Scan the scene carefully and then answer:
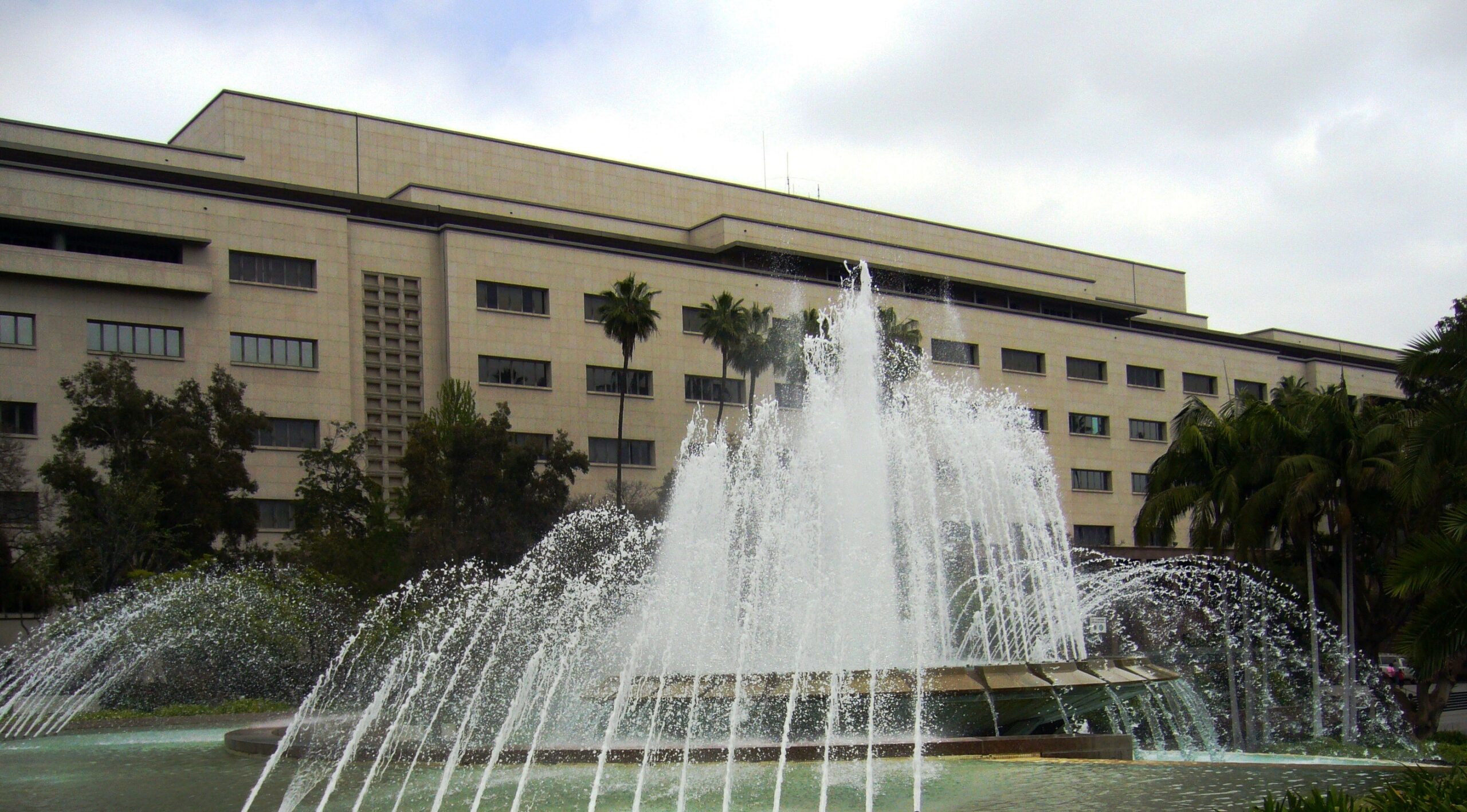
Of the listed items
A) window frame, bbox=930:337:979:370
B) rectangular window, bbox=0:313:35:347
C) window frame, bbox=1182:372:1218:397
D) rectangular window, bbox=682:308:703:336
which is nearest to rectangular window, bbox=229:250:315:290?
rectangular window, bbox=0:313:35:347

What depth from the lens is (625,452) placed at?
177ft

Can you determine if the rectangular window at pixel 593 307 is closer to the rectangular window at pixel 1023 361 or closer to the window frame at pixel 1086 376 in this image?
the rectangular window at pixel 1023 361

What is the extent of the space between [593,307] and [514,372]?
4.69 m

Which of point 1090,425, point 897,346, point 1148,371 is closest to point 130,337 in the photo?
point 897,346

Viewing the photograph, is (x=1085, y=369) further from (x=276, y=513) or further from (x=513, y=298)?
(x=276, y=513)

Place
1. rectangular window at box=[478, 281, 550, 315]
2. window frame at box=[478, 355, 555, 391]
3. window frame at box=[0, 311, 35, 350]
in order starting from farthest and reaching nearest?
1. rectangular window at box=[478, 281, 550, 315]
2. window frame at box=[478, 355, 555, 391]
3. window frame at box=[0, 311, 35, 350]

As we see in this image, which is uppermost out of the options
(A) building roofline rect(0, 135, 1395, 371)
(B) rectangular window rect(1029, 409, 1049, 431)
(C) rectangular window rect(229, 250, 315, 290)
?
(A) building roofline rect(0, 135, 1395, 371)

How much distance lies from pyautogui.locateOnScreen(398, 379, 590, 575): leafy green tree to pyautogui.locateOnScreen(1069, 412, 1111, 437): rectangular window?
102 ft

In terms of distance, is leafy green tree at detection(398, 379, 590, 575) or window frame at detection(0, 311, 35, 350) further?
window frame at detection(0, 311, 35, 350)

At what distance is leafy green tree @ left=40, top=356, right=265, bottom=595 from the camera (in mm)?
34562

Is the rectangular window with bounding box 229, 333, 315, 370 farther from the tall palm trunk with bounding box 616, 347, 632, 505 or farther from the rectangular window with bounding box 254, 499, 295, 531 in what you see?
the tall palm trunk with bounding box 616, 347, 632, 505

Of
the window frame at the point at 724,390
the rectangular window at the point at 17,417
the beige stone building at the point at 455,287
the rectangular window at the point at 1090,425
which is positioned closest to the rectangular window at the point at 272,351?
the beige stone building at the point at 455,287

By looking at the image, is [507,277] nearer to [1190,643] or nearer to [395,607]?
[395,607]

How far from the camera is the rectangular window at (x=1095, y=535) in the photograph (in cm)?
6288
